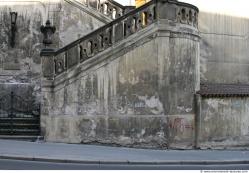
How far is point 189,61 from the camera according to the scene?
1847 centimetres

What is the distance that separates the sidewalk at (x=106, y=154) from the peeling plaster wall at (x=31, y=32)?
18.9 feet

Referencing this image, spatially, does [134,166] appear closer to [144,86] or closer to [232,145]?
[144,86]

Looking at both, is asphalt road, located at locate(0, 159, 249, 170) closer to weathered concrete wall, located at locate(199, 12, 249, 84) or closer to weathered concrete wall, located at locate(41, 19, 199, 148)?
weathered concrete wall, located at locate(41, 19, 199, 148)

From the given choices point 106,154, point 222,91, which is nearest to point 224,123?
point 222,91

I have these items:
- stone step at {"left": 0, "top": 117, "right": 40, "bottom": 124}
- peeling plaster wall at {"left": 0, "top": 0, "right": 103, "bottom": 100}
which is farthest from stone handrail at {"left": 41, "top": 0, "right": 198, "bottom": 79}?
peeling plaster wall at {"left": 0, "top": 0, "right": 103, "bottom": 100}

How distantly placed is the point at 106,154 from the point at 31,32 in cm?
939

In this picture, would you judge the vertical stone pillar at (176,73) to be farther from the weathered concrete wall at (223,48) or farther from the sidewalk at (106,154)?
the weathered concrete wall at (223,48)

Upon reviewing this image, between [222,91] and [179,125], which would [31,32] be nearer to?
[179,125]

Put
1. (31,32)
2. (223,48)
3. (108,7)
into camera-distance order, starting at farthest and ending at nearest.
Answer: (108,7) → (31,32) → (223,48)

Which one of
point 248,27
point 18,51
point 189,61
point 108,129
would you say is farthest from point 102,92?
point 248,27

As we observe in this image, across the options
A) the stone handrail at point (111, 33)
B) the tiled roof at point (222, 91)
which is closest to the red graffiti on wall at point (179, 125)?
the tiled roof at point (222, 91)

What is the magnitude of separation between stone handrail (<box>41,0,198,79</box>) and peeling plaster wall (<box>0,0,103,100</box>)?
4.47m

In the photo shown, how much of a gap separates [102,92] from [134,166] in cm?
456

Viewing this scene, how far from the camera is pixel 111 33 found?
1822 cm
